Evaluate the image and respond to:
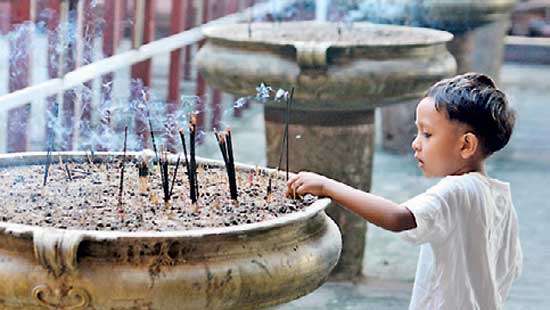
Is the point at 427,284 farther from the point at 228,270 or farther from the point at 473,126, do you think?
the point at 228,270

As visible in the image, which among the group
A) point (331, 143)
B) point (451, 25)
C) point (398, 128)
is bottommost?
point (398, 128)

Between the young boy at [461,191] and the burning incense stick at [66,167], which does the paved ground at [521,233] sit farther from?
the young boy at [461,191]

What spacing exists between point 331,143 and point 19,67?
1268mm

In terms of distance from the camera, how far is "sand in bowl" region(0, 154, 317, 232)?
2.34m

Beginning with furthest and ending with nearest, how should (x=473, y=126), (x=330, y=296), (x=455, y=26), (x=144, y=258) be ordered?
(x=455, y=26) < (x=330, y=296) < (x=473, y=126) < (x=144, y=258)

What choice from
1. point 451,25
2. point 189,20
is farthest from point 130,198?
point 189,20

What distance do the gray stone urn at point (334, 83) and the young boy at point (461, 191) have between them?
1.75m

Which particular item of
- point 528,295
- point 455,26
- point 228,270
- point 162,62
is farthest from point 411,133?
point 228,270

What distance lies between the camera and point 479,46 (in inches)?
316

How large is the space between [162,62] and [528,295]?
24.2 ft

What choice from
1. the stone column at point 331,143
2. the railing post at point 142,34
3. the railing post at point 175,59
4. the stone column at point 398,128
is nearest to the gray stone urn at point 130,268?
the stone column at point 331,143

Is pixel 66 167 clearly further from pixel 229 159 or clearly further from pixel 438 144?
pixel 438 144

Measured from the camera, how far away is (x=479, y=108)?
253 cm

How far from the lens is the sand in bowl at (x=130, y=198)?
234 centimetres
